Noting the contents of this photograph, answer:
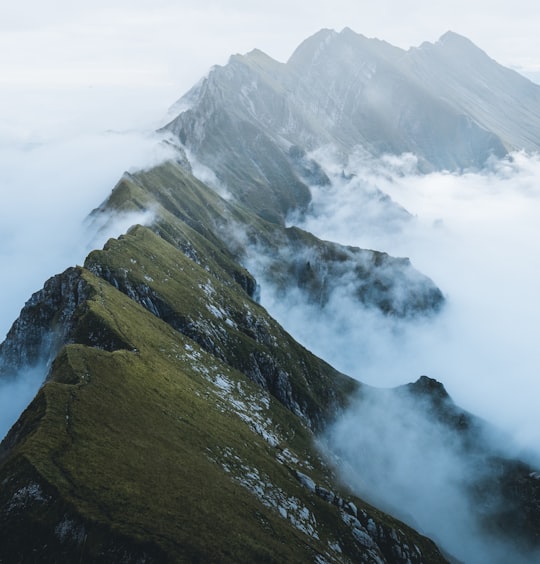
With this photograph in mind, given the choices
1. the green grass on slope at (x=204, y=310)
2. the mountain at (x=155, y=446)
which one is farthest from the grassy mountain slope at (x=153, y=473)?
the green grass on slope at (x=204, y=310)

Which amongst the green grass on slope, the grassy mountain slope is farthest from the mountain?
the green grass on slope

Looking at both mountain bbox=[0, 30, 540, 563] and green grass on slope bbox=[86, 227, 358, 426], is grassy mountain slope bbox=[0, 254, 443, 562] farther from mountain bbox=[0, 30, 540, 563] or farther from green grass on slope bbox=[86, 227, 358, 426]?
green grass on slope bbox=[86, 227, 358, 426]

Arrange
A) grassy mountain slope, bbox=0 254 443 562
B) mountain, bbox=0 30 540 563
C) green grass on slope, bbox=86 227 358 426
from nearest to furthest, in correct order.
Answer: grassy mountain slope, bbox=0 254 443 562 < mountain, bbox=0 30 540 563 < green grass on slope, bbox=86 227 358 426

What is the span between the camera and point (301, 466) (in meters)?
104

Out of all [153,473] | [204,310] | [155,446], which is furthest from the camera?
[204,310]

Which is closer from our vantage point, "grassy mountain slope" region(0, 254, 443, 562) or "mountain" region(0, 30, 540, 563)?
"grassy mountain slope" region(0, 254, 443, 562)

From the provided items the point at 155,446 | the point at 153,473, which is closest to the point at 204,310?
the point at 155,446

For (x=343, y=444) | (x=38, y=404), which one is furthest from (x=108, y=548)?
(x=343, y=444)

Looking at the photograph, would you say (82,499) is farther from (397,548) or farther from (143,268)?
(143,268)

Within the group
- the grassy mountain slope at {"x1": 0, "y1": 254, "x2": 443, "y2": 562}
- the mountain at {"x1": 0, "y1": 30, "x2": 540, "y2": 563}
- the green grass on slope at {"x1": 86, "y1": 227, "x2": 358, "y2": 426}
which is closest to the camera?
the grassy mountain slope at {"x1": 0, "y1": 254, "x2": 443, "y2": 562}

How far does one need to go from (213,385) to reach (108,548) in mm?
68216

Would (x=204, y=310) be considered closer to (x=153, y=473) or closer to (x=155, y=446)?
(x=155, y=446)

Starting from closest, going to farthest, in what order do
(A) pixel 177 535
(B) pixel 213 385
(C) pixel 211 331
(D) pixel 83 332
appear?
(A) pixel 177 535 → (D) pixel 83 332 → (B) pixel 213 385 → (C) pixel 211 331

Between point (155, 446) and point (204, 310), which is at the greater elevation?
point (204, 310)
